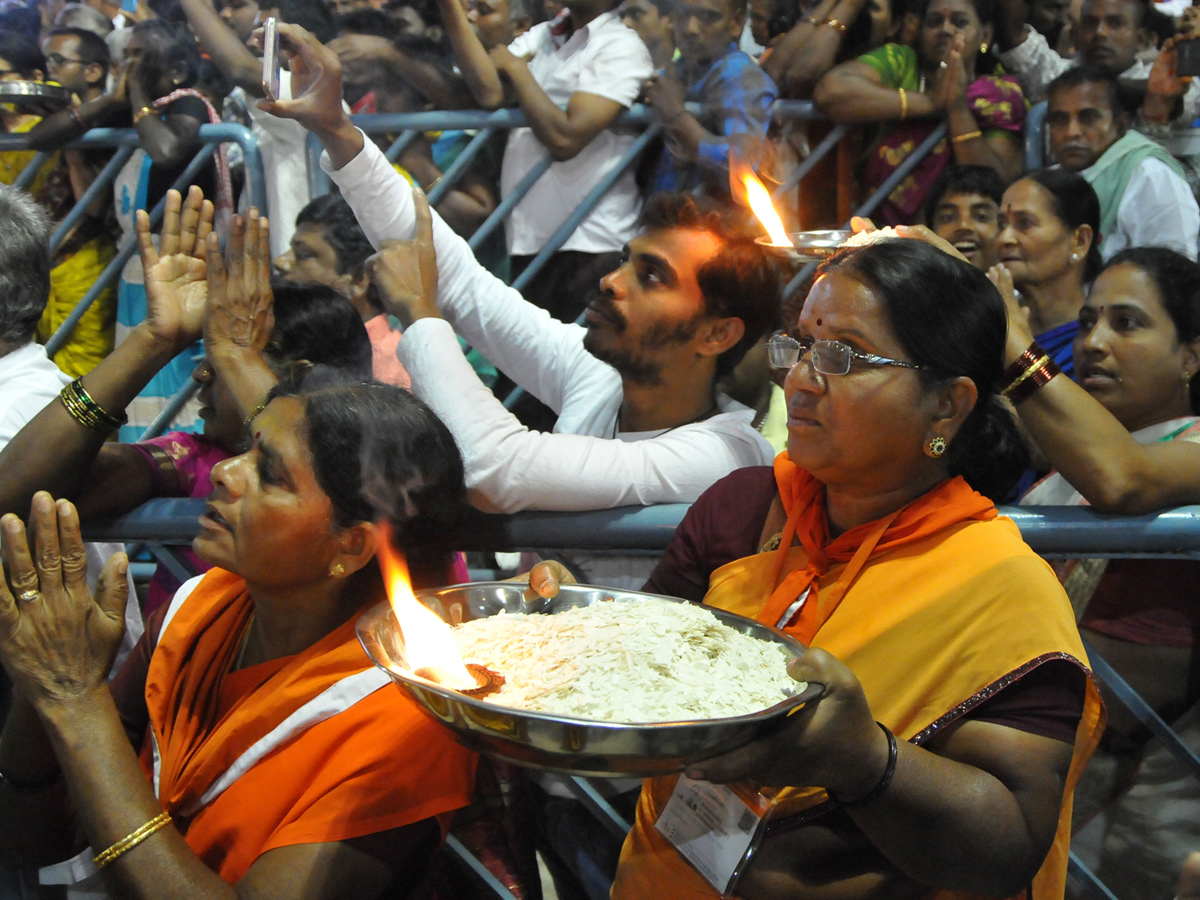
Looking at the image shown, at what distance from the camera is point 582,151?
373cm

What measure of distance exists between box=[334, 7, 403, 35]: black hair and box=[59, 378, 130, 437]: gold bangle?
92.5 inches

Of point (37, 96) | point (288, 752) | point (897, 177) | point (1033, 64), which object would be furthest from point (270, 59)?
point (1033, 64)

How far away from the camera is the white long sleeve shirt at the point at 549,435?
2143 mm

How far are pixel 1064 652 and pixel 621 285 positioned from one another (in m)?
1.46

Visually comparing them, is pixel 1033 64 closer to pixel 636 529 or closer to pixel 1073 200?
pixel 1073 200

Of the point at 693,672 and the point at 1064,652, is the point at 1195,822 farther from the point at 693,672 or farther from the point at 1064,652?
the point at 693,672

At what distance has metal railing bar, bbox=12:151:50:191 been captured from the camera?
439 cm

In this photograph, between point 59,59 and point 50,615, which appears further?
point 59,59

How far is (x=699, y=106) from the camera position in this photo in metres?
3.68

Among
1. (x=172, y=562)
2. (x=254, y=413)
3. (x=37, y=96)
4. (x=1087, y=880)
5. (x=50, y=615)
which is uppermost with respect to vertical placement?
(x=37, y=96)

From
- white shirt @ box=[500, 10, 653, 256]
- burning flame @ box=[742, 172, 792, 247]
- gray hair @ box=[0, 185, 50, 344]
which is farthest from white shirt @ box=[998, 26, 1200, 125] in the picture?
gray hair @ box=[0, 185, 50, 344]

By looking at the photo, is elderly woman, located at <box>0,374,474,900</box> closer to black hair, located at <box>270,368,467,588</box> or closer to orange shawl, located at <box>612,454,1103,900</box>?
black hair, located at <box>270,368,467,588</box>

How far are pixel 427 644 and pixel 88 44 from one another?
441 centimetres

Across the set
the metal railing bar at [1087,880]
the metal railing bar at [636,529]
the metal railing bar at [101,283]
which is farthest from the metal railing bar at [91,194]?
the metal railing bar at [1087,880]
